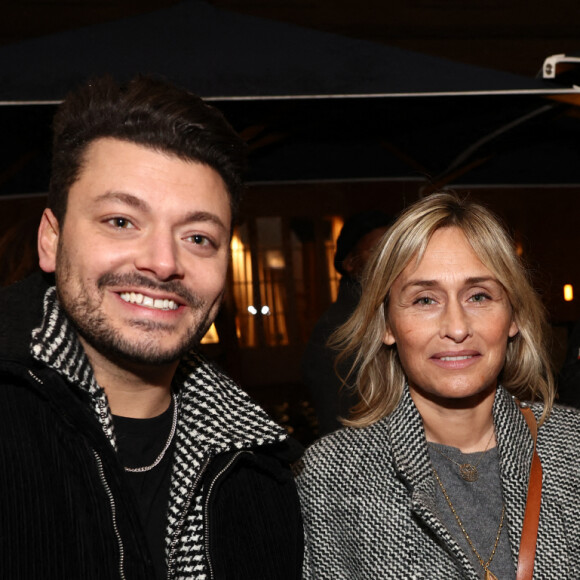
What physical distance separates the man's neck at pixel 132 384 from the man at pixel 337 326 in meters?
1.18

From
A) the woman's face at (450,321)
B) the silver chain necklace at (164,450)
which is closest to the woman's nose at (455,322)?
the woman's face at (450,321)

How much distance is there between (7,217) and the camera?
3.68 m

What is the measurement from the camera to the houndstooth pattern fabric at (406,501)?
1.85m

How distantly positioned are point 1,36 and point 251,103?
17.8 feet

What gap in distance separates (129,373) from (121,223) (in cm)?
34

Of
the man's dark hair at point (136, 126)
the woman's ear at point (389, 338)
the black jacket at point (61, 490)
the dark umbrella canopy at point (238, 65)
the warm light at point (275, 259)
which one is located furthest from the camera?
the warm light at point (275, 259)

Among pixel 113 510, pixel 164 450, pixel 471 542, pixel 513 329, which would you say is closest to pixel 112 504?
pixel 113 510

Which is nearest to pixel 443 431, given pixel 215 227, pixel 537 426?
pixel 537 426

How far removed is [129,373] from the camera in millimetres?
1652

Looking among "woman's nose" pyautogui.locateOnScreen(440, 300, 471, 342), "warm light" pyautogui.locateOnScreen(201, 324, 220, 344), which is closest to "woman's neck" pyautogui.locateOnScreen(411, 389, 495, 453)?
"woman's nose" pyautogui.locateOnScreen(440, 300, 471, 342)

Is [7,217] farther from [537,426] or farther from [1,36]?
[1,36]

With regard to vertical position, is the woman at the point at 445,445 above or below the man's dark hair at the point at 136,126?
below

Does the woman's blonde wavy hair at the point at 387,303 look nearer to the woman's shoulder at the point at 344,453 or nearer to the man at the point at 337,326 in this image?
the woman's shoulder at the point at 344,453

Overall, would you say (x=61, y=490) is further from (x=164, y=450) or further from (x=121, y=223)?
(x=121, y=223)
